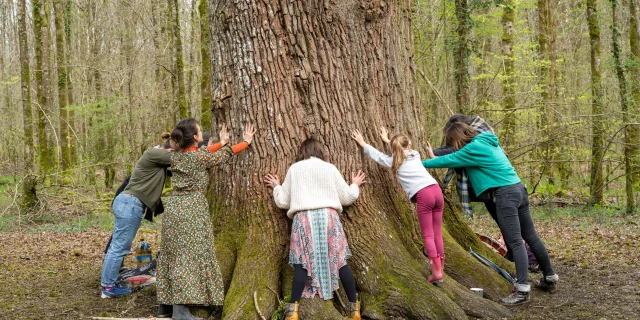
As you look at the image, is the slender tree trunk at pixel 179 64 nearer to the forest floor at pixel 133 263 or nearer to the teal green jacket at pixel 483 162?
the forest floor at pixel 133 263

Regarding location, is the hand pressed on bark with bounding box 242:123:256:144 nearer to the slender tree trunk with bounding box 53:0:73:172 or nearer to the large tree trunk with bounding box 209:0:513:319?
the large tree trunk with bounding box 209:0:513:319

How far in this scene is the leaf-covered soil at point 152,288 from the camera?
4902 millimetres

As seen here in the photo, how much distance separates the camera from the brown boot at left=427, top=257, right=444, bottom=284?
458 cm

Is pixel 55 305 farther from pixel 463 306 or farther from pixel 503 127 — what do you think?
pixel 503 127

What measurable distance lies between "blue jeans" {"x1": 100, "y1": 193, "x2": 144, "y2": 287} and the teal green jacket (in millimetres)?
3028

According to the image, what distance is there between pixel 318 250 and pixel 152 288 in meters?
2.27

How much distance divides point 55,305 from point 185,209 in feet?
6.65

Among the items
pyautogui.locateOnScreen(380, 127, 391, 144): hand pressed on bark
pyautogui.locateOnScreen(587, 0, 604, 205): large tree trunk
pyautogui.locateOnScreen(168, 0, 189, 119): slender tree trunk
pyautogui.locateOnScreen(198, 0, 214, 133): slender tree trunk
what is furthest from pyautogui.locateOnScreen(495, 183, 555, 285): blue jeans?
pyautogui.locateOnScreen(168, 0, 189, 119): slender tree trunk

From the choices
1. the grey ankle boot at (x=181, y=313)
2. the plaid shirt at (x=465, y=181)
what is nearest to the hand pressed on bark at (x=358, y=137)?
the plaid shirt at (x=465, y=181)

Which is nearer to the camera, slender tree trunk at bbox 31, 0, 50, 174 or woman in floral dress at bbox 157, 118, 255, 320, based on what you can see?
woman in floral dress at bbox 157, 118, 255, 320

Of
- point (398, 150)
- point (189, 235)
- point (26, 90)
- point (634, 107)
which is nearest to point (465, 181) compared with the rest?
point (398, 150)

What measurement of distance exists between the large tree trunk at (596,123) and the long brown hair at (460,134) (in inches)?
248

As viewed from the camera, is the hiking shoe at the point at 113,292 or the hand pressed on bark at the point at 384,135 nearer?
the hand pressed on bark at the point at 384,135

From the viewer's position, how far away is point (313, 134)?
4.81m
